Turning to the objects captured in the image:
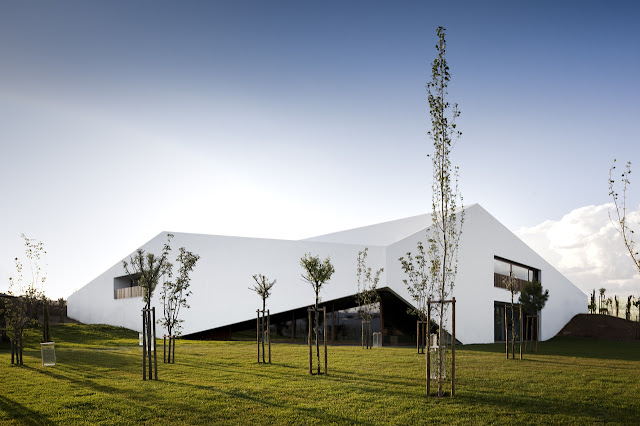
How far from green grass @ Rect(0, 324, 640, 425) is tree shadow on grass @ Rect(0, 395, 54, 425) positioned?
16mm

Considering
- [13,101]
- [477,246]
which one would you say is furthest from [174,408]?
[477,246]

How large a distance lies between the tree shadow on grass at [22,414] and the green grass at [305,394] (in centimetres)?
2

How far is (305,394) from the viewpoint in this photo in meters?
10.1

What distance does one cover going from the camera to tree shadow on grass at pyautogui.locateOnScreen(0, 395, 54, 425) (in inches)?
316

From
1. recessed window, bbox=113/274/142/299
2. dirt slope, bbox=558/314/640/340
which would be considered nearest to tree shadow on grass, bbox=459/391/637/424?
recessed window, bbox=113/274/142/299

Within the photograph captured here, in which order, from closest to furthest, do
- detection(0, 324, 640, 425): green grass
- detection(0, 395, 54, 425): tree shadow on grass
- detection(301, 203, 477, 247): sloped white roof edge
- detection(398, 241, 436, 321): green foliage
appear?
detection(0, 395, 54, 425): tree shadow on grass → detection(0, 324, 640, 425): green grass → detection(398, 241, 436, 321): green foliage → detection(301, 203, 477, 247): sloped white roof edge

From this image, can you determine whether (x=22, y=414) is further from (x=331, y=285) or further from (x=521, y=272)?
(x=521, y=272)

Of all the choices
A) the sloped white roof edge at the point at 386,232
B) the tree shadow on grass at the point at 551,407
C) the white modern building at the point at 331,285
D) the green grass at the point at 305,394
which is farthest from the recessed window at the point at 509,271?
the tree shadow on grass at the point at 551,407

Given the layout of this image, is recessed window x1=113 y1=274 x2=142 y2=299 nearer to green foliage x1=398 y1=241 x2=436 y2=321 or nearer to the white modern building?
the white modern building

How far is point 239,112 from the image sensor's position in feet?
53.7

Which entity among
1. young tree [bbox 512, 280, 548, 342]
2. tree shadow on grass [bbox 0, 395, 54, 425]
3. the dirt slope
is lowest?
the dirt slope

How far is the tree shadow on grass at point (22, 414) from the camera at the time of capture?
8033 millimetres

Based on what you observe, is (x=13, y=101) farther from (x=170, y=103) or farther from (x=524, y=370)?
(x=524, y=370)

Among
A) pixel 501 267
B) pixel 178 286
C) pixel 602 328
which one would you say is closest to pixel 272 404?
pixel 178 286
